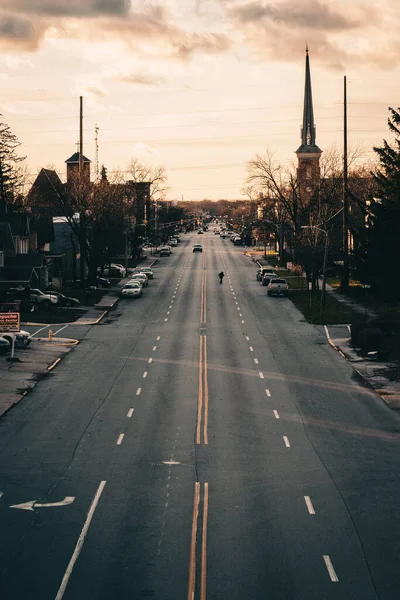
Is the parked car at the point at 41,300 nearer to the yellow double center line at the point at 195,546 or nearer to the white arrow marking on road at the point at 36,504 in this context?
the yellow double center line at the point at 195,546

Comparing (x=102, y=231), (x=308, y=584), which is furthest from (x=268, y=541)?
(x=102, y=231)

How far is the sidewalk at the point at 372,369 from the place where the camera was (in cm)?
4082

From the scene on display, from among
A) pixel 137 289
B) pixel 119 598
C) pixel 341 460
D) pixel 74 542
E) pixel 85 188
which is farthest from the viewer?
pixel 85 188

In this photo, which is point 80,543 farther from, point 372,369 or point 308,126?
point 308,126

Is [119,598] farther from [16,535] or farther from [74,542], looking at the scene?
[16,535]

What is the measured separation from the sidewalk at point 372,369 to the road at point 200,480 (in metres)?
0.87

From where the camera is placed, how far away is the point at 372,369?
156 ft

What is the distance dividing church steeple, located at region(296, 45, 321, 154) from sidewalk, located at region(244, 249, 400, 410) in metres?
117

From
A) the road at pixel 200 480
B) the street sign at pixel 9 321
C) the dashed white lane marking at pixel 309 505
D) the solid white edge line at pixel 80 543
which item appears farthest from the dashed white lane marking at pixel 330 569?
the street sign at pixel 9 321

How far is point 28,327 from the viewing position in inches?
2542

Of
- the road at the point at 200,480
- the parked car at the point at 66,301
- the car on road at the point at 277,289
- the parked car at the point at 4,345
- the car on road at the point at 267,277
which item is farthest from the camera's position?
the car on road at the point at 267,277

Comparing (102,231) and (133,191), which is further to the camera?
(133,191)

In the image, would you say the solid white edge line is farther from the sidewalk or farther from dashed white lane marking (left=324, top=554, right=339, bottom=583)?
the sidewalk

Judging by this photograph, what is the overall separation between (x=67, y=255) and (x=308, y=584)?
3753 inches
